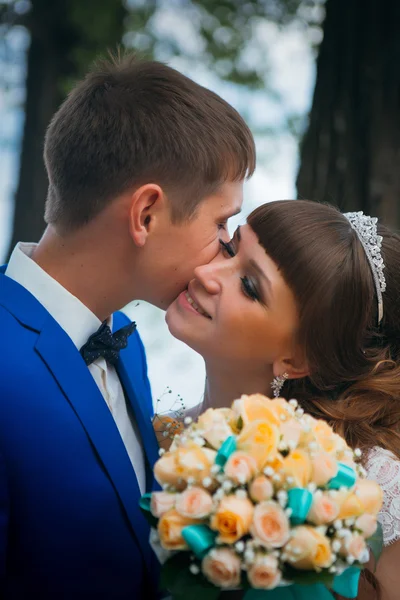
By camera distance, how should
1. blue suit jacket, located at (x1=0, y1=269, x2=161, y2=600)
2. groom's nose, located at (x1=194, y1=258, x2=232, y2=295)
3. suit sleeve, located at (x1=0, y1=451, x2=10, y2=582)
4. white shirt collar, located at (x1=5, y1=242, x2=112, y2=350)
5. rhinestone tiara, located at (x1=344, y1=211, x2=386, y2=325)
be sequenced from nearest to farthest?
suit sleeve, located at (x1=0, y1=451, x2=10, y2=582)
blue suit jacket, located at (x1=0, y1=269, x2=161, y2=600)
white shirt collar, located at (x1=5, y1=242, x2=112, y2=350)
groom's nose, located at (x1=194, y1=258, x2=232, y2=295)
rhinestone tiara, located at (x1=344, y1=211, x2=386, y2=325)

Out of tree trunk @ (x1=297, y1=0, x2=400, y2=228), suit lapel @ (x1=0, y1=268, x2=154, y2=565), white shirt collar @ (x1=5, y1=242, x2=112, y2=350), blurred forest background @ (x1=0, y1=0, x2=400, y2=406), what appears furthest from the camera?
blurred forest background @ (x1=0, y1=0, x2=400, y2=406)

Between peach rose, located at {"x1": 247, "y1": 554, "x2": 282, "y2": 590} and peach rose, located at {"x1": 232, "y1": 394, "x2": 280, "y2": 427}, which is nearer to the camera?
peach rose, located at {"x1": 247, "y1": 554, "x2": 282, "y2": 590}

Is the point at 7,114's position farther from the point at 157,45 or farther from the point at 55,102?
the point at 157,45

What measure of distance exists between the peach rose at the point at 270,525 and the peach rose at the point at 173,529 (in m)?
0.21

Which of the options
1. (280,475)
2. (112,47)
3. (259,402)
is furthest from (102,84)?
(112,47)

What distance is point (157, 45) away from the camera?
372 inches

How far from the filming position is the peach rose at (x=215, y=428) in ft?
8.61

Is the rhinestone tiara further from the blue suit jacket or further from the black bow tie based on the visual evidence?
the blue suit jacket

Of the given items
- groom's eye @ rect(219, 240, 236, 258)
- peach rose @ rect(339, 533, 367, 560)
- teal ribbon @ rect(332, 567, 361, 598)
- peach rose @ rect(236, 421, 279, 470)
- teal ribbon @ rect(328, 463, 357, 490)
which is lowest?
teal ribbon @ rect(332, 567, 361, 598)

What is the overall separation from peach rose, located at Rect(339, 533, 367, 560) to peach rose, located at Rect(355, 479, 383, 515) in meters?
0.12

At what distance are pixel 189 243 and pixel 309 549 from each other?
5.28 ft

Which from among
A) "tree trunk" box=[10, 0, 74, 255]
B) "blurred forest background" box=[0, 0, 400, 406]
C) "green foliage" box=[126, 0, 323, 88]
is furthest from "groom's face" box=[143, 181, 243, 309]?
"tree trunk" box=[10, 0, 74, 255]

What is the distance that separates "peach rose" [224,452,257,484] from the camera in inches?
97.3

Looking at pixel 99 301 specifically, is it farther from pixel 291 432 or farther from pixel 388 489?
pixel 388 489
